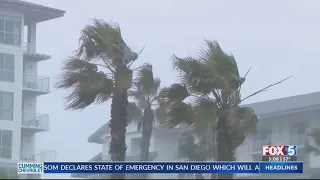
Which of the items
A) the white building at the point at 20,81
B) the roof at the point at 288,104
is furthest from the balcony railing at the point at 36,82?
the roof at the point at 288,104

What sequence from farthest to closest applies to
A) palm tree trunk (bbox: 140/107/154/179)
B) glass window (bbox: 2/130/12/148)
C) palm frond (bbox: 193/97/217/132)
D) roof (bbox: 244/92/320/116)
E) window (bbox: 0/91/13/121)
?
window (bbox: 0/91/13/121) → glass window (bbox: 2/130/12/148) → roof (bbox: 244/92/320/116) → palm tree trunk (bbox: 140/107/154/179) → palm frond (bbox: 193/97/217/132)

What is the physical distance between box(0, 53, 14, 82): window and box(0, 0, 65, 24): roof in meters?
3.74

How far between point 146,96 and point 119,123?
1138 centimetres

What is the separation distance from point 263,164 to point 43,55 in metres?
44.9

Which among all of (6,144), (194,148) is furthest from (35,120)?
(194,148)

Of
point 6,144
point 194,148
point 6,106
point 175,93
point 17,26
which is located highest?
point 17,26

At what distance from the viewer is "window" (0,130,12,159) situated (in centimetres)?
6216

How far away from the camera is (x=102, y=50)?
29.7 m

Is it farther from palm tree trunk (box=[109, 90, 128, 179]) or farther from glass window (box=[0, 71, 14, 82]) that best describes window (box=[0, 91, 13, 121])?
palm tree trunk (box=[109, 90, 128, 179])

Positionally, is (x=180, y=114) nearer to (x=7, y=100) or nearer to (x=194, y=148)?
(x=194, y=148)

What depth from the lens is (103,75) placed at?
29.6 m

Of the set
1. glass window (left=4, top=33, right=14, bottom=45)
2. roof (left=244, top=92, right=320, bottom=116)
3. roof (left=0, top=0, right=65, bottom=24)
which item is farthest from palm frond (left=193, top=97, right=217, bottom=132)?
glass window (left=4, top=33, right=14, bottom=45)

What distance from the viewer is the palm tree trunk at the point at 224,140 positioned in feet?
86.8

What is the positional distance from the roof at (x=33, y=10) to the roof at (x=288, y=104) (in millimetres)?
17065
